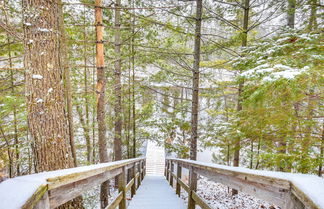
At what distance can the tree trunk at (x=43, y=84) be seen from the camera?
2.45 m

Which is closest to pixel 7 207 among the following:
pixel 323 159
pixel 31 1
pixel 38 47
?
pixel 38 47

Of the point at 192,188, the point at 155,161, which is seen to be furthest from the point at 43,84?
the point at 155,161

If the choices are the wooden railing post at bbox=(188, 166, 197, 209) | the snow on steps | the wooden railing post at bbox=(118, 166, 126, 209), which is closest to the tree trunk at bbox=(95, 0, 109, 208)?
the wooden railing post at bbox=(118, 166, 126, 209)

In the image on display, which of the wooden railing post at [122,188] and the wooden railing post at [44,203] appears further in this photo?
the wooden railing post at [122,188]

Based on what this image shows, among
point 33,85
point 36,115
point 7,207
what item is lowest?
point 7,207

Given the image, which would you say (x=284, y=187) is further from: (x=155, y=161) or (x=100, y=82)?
(x=155, y=161)

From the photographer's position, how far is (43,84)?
2.51 metres

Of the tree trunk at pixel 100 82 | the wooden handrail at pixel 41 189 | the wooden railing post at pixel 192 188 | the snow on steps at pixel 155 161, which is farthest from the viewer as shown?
the snow on steps at pixel 155 161

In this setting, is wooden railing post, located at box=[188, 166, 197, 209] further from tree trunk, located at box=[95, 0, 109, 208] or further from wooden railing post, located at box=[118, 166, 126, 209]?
tree trunk, located at box=[95, 0, 109, 208]

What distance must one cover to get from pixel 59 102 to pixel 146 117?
22.3ft

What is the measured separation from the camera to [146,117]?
30.8 feet

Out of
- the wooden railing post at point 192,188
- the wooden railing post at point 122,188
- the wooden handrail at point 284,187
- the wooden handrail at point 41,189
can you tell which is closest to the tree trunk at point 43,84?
the wooden railing post at point 122,188

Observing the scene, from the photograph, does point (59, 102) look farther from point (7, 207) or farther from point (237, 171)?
point (237, 171)

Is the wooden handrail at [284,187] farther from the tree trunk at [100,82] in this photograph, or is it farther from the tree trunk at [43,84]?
the tree trunk at [100,82]
